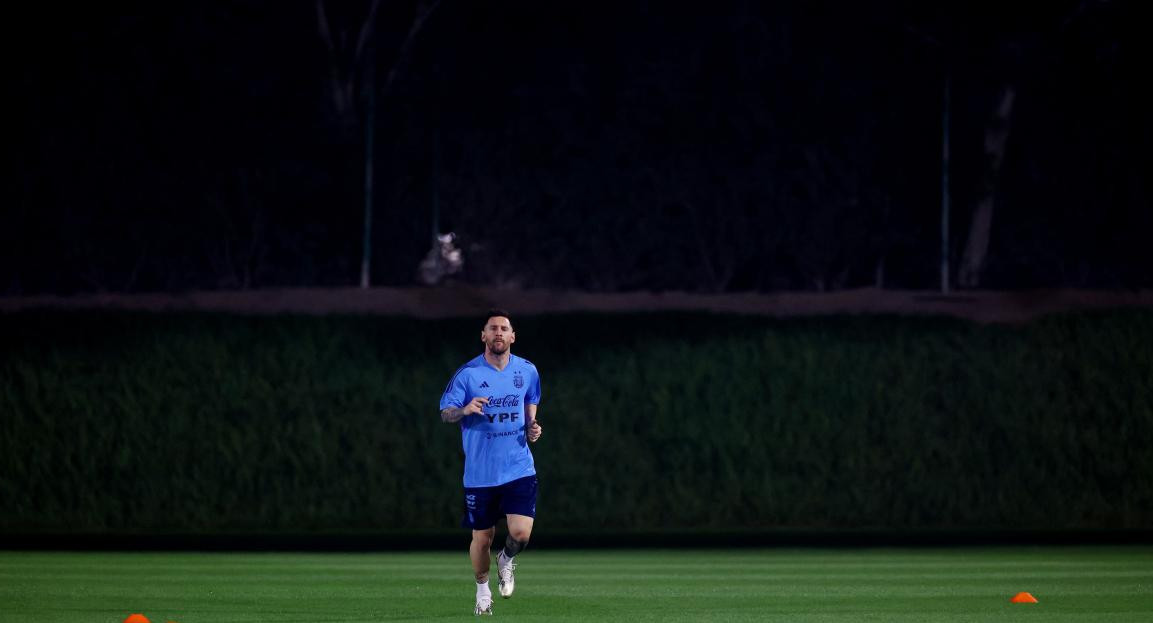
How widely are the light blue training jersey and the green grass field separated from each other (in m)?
0.92

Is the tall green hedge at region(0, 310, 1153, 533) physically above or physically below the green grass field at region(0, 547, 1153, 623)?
above

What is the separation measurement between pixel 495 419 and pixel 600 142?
15.3 m

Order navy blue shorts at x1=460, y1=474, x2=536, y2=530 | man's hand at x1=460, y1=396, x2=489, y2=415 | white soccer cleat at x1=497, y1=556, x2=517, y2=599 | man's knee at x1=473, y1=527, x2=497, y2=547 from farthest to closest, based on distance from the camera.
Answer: white soccer cleat at x1=497, y1=556, x2=517, y2=599, man's knee at x1=473, y1=527, x2=497, y2=547, navy blue shorts at x1=460, y1=474, x2=536, y2=530, man's hand at x1=460, y1=396, x2=489, y2=415

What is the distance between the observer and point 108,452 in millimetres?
22094

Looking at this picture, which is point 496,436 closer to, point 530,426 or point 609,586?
point 530,426

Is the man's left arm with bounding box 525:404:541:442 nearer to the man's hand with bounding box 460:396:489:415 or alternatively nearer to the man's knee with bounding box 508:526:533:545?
the man's hand with bounding box 460:396:489:415

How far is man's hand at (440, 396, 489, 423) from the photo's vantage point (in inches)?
420

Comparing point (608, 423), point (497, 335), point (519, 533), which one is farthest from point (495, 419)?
point (608, 423)

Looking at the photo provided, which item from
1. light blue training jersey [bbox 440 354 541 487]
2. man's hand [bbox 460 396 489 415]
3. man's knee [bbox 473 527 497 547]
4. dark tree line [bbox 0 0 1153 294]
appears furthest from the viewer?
dark tree line [bbox 0 0 1153 294]

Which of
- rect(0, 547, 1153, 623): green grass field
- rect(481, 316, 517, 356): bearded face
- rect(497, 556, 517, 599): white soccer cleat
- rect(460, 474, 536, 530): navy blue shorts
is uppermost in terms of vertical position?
rect(481, 316, 517, 356): bearded face

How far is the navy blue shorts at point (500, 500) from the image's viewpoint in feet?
36.3

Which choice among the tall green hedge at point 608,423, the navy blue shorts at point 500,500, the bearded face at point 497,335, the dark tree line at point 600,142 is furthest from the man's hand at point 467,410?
the dark tree line at point 600,142

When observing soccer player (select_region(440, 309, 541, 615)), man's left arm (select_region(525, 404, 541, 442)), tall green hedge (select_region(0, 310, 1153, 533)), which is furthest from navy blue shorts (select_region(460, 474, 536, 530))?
tall green hedge (select_region(0, 310, 1153, 533))

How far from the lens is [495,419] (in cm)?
1092
